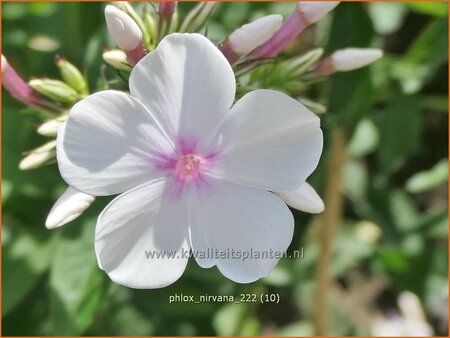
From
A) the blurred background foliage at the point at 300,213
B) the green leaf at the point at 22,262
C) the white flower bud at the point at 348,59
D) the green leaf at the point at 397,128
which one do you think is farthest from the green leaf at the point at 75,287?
the green leaf at the point at 397,128

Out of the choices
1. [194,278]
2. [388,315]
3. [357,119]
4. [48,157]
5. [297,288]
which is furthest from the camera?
[388,315]

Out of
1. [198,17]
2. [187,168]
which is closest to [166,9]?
[198,17]

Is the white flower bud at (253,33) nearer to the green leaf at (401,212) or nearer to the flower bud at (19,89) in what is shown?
the flower bud at (19,89)

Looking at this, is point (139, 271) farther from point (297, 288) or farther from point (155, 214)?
point (297, 288)

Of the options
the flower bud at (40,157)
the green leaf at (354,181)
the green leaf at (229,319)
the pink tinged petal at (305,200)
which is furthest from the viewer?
the green leaf at (354,181)

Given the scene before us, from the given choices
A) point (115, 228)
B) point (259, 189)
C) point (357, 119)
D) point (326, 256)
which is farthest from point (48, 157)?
point (326, 256)
